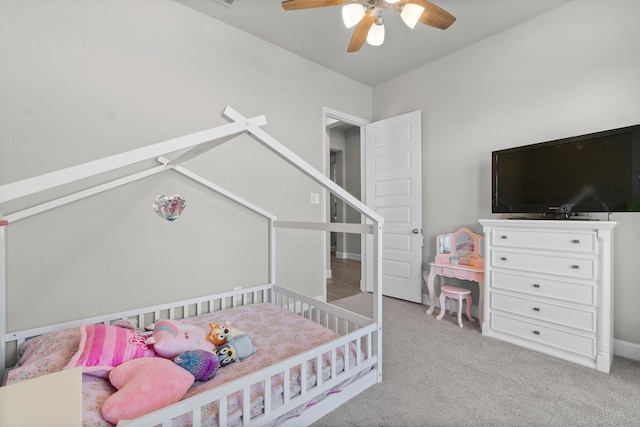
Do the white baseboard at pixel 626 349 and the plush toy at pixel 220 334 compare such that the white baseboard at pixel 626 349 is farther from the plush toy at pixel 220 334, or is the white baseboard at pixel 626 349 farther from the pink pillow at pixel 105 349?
the pink pillow at pixel 105 349

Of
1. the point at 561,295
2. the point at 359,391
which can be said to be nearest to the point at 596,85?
the point at 561,295

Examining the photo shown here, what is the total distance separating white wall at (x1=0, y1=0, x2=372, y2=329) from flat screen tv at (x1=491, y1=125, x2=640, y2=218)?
1.94 metres

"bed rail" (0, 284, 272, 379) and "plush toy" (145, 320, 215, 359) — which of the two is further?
"bed rail" (0, 284, 272, 379)

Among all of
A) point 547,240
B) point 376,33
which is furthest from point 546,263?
point 376,33

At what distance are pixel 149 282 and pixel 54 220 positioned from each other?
0.68m

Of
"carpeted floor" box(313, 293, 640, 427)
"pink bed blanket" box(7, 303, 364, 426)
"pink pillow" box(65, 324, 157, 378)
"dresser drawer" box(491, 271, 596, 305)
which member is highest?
"dresser drawer" box(491, 271, 596, 305)

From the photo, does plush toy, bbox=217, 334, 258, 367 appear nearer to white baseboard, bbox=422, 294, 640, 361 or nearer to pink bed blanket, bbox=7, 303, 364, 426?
pink bed blanket, bbox=7, 303, 364, 426

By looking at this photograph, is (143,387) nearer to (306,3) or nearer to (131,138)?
(131,138)

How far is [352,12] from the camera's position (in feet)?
5.61

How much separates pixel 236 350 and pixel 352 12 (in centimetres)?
205

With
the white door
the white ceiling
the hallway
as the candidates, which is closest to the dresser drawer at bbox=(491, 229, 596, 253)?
the white door

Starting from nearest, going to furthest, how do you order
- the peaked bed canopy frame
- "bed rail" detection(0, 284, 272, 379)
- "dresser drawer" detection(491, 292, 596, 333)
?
the peaked bed canopy frame, "bed rail" detection(0, 284, 272, 379), "dresser drawer" detection(491, 292, 596, 333)

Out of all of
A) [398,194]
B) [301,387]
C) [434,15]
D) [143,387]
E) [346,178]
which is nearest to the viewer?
[143,387]

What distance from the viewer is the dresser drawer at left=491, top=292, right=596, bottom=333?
1918 mm
